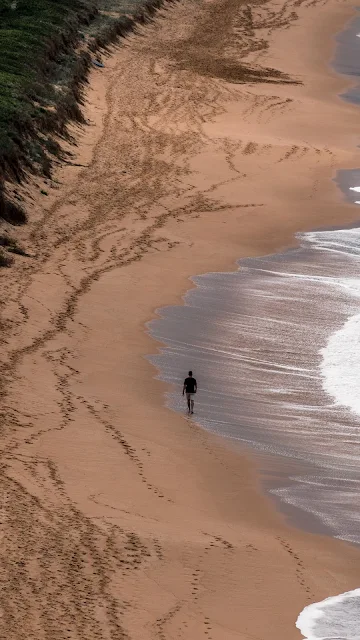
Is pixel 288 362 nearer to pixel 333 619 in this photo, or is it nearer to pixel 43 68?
pixel 333 619

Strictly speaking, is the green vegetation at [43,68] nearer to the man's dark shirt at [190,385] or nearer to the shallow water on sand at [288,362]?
the shallow water on sand at [288,362]

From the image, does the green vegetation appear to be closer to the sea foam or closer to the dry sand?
the dry sand

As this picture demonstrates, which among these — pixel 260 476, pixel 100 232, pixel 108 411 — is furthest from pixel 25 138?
pixel 260 476

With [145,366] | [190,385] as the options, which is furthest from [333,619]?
[145,366]

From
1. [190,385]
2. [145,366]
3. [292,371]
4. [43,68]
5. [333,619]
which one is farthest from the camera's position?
[43,68]

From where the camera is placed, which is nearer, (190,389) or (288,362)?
(190,389)

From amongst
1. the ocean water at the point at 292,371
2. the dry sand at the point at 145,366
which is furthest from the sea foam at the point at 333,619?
the dry sand at the point at 145,366
